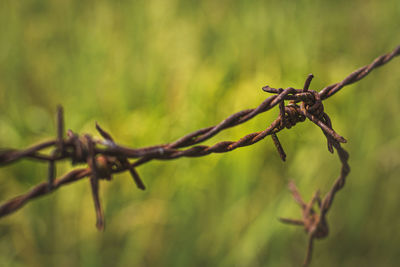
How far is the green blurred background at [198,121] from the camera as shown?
1326 mm

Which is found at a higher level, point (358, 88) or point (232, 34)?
point (232, 34)

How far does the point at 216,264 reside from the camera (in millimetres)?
1306

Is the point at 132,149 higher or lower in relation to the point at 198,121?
higher

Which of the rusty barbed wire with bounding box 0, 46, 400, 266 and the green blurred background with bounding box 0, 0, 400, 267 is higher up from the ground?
the rusty barbed wire with bounding box 0, 46, 400, 266

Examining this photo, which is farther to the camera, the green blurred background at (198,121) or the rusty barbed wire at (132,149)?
the green blurred background at (198,121)

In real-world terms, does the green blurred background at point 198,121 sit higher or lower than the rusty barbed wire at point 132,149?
lower

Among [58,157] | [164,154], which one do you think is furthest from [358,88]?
[58,157]

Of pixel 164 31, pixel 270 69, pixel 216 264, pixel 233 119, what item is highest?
pixel 233 119

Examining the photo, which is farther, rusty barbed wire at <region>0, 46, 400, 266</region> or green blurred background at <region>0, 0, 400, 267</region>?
green blurred background at <region>0, 0, 400, 267</region>

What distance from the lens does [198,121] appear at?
60.2 inches

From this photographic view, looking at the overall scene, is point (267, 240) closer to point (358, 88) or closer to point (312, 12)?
point (358, 88)

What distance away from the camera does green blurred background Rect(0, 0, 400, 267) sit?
133 cm

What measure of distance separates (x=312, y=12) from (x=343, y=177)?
1.38 m

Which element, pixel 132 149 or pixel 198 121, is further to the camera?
pixel 198 121
